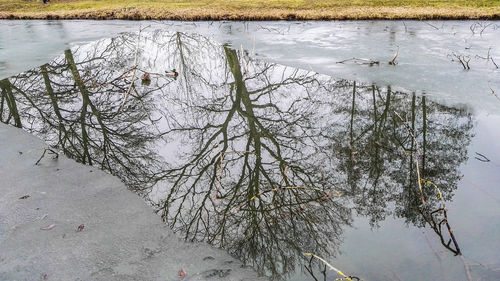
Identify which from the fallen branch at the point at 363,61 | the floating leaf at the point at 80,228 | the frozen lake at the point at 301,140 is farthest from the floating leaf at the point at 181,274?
the fallen branch at the point at 363,61

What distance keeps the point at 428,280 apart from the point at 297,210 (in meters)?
1.50

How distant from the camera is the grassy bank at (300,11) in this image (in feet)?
55.7

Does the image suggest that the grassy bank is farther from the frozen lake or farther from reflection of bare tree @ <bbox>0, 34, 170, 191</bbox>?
reflection of bare tree @ <bbox>0, 34, 170, 191</bbox>

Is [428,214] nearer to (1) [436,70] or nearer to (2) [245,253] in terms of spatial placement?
(2) [245,253]

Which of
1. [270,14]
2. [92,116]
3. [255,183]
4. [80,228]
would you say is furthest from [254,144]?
[270,14]

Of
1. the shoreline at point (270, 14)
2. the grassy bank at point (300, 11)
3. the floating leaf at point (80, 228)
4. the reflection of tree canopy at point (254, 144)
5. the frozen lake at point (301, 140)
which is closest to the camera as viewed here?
the frozen lake at point (301, 140)

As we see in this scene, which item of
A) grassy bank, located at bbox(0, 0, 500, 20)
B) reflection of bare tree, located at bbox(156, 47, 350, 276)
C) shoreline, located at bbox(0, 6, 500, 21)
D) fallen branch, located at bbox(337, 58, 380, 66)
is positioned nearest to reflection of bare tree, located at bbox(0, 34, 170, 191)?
reflection of bare tree, located at bbox(156, 47, 350, 276)

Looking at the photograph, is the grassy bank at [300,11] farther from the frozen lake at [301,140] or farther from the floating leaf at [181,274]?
the floating leaf at [181,274]

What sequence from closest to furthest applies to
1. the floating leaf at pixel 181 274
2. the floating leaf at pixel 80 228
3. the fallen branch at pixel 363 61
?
the floating leaf at pixel 181 274, the floating leaf at pixel 80 228, the fallen branch at pixel 363 61

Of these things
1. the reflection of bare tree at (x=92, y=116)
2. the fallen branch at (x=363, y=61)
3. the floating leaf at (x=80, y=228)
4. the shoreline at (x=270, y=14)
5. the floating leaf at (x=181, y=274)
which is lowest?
the floating leaf at (x=181, y=274)

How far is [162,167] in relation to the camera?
527 centimetres

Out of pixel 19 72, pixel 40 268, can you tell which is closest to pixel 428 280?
pixel 40 268

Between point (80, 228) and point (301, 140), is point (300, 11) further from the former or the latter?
point (80, 228)

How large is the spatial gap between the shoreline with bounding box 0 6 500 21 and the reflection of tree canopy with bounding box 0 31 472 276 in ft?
30.8
